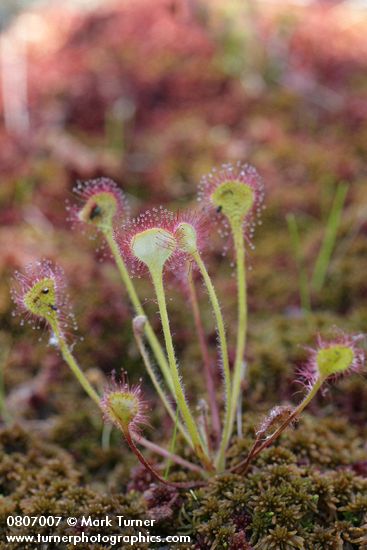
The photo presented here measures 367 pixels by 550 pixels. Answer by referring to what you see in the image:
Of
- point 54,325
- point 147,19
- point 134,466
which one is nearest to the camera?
point 54,325

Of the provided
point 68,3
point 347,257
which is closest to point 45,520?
point 347,257

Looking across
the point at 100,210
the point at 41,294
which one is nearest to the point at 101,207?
the point at 100,210

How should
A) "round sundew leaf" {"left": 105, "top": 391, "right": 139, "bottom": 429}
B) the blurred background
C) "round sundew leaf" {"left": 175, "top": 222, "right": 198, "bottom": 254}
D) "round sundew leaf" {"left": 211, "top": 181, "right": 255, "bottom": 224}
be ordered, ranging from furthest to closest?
the blurred background → "round sundew leaf" {"left": 211, "top": 181, "right": 255, "bottom": 224} → "round sundew leaf" {"left": 175, "top": 222, "right": 198, "bottom": 254} → "round sundew leaf" {"left": 105, "top": 391, "right": 139, "bottom": 429}

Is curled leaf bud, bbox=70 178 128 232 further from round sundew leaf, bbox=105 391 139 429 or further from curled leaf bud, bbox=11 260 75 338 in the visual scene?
round sundew leaf, bbox=105 391 139 429

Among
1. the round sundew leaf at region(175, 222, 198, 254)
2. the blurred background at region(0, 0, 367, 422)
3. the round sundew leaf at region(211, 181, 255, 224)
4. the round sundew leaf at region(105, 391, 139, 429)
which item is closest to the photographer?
the round sundew leaf at region(105, 391, 139, 429)

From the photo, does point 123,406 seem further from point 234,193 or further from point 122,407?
point 234,193

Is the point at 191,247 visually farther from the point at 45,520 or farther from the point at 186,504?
the point at 45,520

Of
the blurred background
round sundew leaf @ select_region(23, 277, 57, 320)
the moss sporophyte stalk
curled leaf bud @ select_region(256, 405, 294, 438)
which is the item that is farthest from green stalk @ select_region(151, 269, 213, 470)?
the blurred background
